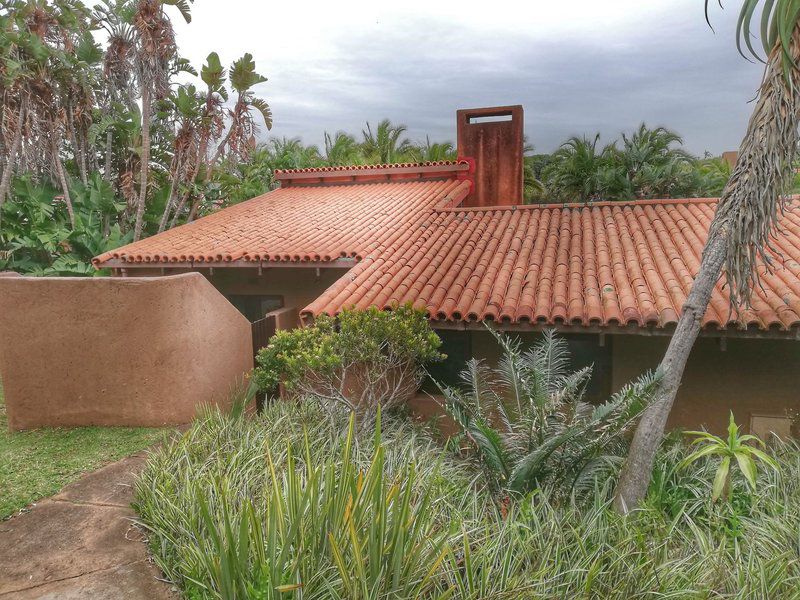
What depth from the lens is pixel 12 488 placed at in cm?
542

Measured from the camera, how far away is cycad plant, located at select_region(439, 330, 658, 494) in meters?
5.34

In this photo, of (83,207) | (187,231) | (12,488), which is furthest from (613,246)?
(83,207)

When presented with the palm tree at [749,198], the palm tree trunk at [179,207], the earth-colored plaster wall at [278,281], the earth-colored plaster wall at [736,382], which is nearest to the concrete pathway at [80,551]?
the palm tree at [749,198]

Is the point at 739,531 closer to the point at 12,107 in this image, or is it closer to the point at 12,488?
the point at 12,488

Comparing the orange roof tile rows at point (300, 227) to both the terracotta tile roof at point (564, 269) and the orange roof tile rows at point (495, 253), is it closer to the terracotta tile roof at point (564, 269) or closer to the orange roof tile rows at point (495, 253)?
the orange roof tile rows at point (495, 253)

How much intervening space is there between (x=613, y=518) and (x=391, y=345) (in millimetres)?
3178

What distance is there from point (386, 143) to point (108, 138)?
44.4 feet

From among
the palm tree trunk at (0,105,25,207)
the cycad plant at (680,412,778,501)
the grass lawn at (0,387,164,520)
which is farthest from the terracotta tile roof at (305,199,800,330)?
the palm tree trunk at (0,105,25,207)

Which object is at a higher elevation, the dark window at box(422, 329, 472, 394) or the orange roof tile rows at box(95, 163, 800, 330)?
the orange roof tile rows at box(95, 163, 800, 330)

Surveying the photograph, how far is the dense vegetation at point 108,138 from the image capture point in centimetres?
1600

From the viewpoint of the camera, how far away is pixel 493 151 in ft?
50.6

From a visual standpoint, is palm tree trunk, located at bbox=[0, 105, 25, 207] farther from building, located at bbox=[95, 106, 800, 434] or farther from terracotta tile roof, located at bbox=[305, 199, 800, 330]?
terracotta tile roof, located at bbox=[305, 199, 800, 330]

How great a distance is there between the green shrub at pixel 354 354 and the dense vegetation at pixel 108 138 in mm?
10571

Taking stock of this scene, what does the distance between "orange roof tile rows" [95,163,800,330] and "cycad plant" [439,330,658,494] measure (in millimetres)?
1080
